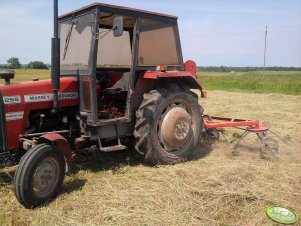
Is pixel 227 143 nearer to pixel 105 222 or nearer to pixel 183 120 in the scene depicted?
pixel 183 120

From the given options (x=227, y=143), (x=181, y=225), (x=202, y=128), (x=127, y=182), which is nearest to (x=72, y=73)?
(x=127, y=182)

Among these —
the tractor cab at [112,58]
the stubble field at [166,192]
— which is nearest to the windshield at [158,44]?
the tractor cab at [112,58]

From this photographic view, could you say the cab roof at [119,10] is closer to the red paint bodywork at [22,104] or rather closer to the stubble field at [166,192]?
the red paint bodywork at [22,104]

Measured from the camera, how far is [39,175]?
397 cm

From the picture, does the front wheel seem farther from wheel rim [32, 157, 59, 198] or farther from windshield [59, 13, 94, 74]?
windshield [59, 13, 94, 74]

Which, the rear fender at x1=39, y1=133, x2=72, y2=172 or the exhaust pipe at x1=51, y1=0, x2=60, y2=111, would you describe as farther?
the rear fender at x1=39, y1=133, x2=72, y2=172

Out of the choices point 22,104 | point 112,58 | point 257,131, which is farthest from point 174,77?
point 22,104

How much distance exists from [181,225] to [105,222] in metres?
0.75

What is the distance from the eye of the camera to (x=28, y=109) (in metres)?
4.51

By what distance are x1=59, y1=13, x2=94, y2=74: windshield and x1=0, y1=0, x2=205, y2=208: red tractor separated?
14 millimetres

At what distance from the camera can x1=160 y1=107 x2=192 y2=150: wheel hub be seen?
5.30m

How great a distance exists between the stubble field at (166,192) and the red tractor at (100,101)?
0.31 m

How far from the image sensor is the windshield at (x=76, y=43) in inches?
190

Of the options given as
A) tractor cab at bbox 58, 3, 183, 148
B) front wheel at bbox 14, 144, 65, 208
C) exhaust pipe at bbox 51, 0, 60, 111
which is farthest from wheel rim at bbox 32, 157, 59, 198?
exhaust pipe at bbox 51, 0, 60, 111
